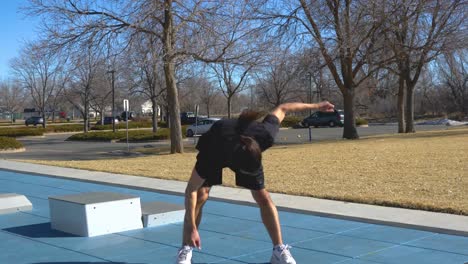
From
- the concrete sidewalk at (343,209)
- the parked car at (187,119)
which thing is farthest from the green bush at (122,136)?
the concrete sidewalk at (343,209)

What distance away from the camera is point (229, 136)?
5.27 metres

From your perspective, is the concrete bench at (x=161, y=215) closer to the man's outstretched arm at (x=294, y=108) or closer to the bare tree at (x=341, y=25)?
the man's outstretched arm at (x=294, y=108)

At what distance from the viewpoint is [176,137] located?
22.4m

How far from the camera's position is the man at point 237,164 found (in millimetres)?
5273

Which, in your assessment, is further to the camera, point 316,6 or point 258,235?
point 316,6

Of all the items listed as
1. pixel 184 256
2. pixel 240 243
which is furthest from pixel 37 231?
pixel 184 256

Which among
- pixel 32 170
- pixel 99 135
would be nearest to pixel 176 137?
pixel 32 170

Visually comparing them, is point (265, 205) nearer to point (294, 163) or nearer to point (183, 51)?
point (294, 163)

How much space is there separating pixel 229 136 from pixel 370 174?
26.0 feet

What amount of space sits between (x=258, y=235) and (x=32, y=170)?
10.2 metres

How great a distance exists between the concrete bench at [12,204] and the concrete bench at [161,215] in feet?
7.37

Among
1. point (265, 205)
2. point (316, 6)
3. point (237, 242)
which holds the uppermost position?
point (316, 6)

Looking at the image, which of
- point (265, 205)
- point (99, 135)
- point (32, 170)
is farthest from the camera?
point (99, 135)

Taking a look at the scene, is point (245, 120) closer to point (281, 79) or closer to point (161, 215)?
point (161, 215)
